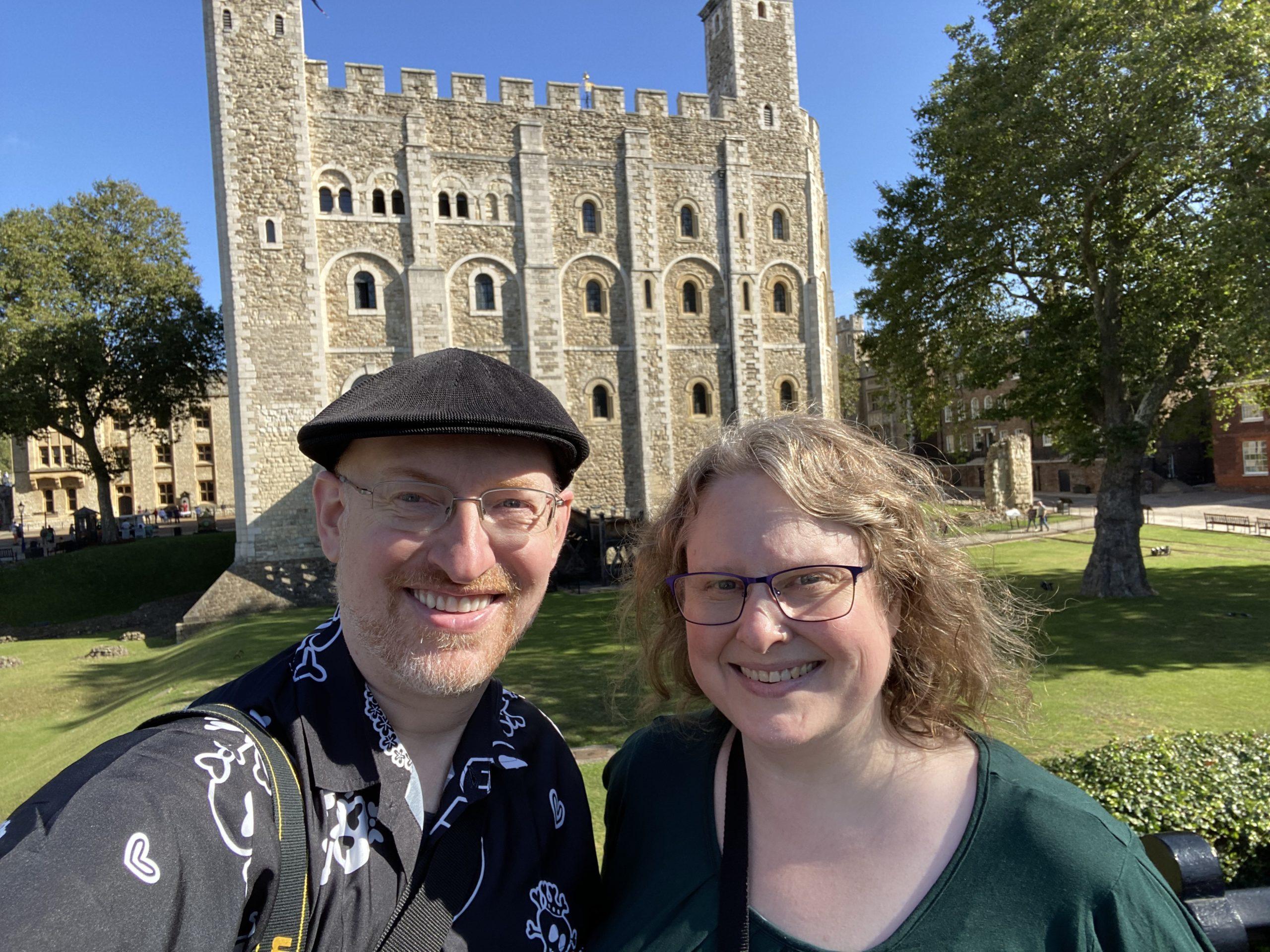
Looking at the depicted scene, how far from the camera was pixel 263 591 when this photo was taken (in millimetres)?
20719

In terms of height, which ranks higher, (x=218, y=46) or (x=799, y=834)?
(x=218, y=46)

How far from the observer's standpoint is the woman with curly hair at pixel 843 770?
1517 millimetres

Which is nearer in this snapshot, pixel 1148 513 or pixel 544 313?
pixel 544 313

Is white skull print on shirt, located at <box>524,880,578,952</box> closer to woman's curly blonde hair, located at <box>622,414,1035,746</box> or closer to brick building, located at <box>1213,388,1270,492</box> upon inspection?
woman's curly blonde hair, located at <box>622,414,1035,746</box>

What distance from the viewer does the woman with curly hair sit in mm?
1517

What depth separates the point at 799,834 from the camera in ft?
5.81

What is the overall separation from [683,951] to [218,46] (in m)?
25.9

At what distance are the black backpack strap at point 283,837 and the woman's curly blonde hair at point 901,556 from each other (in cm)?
106

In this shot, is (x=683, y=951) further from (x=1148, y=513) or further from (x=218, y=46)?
(x=1148, y=513)

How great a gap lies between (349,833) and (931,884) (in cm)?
121

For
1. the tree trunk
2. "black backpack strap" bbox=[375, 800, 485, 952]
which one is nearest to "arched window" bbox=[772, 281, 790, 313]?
the tree trunk

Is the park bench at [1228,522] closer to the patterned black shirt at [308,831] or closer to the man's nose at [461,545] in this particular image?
the patterned black shirt at [308,831]

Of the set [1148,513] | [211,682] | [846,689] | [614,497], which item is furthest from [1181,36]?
[1148,513]

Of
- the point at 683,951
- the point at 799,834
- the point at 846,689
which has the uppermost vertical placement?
the point at 846,689
